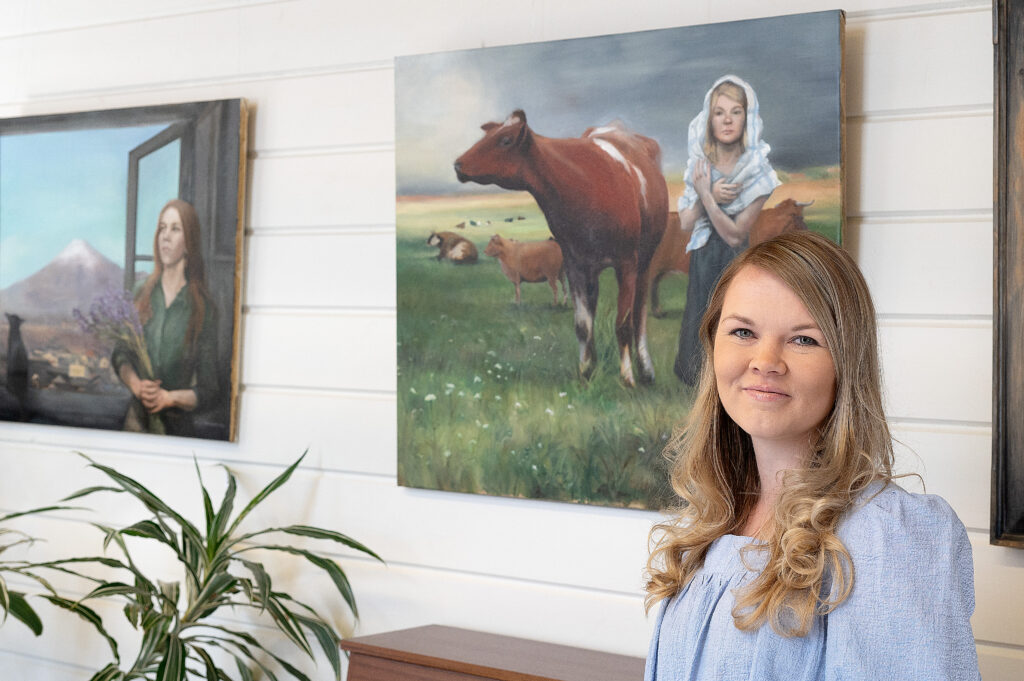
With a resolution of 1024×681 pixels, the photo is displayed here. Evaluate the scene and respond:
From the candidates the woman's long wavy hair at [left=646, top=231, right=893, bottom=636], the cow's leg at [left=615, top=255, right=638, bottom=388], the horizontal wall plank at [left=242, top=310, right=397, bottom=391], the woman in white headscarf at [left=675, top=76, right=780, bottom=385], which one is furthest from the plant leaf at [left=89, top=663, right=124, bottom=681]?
the woman's long wavy hair at [left=646, top=231, right=893, bottom=636]

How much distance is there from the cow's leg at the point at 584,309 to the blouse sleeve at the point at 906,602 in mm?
1148

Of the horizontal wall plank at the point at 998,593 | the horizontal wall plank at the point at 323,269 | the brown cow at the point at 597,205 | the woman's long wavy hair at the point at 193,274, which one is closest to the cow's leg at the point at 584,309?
the brown cow at the point at 597,205

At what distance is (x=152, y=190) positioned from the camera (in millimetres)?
2951

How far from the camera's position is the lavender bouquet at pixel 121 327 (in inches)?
116

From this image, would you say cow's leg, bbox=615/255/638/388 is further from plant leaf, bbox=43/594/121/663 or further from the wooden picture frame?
plant leaf, bbox=43/594/121/663

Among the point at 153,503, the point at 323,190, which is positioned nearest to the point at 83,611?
the point at 153,503

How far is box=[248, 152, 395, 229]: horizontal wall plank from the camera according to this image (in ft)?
8.80

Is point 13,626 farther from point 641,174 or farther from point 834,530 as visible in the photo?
point 834,530

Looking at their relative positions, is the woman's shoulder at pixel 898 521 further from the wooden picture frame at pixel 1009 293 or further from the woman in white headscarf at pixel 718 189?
the woman in white headscarf at pixel 718 189

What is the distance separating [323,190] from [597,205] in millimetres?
784

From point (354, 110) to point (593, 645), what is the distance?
4.70ft

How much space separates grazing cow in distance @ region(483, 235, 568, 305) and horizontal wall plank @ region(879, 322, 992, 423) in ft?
2.32

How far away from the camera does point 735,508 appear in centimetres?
154

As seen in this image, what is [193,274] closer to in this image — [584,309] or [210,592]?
[210,592]
